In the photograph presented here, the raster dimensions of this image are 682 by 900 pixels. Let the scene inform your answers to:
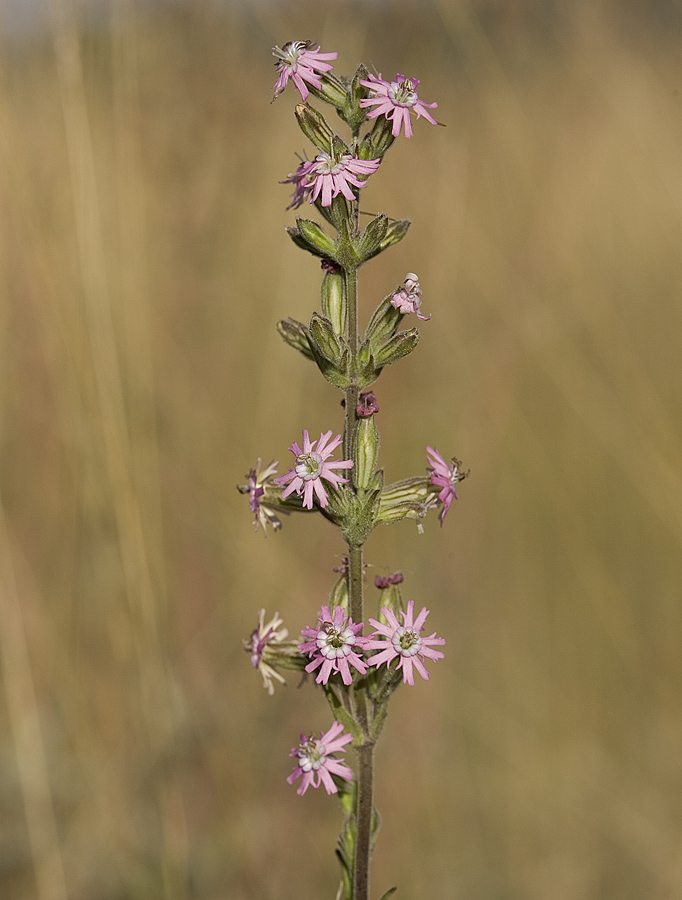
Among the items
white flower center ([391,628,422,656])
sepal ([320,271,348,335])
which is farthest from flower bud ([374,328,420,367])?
white flower center ([391,628,422,656])

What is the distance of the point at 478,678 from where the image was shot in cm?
388

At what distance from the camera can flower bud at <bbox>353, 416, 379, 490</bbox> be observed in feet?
5.34

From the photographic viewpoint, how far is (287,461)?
13.9 ft

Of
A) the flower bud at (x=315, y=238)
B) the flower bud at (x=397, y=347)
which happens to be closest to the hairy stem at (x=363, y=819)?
the flower bud at (x=397, y=347)

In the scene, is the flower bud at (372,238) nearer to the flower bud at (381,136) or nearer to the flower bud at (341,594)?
the flower bud at (381,136)

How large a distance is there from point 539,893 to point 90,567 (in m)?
2.24

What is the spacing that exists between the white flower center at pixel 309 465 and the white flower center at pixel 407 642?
1.12ft

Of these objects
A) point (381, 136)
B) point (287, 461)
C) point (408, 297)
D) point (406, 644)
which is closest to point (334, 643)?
point (406, 644)

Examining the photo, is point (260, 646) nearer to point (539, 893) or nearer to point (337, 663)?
point (337, 663)

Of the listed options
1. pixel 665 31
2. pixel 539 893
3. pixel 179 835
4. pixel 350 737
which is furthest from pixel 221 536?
pixel 665 31

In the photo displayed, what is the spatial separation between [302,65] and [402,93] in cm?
21

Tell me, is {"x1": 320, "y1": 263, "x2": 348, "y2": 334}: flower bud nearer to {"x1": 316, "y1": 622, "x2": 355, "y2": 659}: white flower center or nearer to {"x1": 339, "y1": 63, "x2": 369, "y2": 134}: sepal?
{"x1": 339, "y1": 63, "x2": 369, "y2": 134}: sepal

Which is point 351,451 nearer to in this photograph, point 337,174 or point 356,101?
point 337,174

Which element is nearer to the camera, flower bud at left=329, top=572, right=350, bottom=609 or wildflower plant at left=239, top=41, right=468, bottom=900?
wildflower plant at left=239, top=41, right=468, bottom=900
